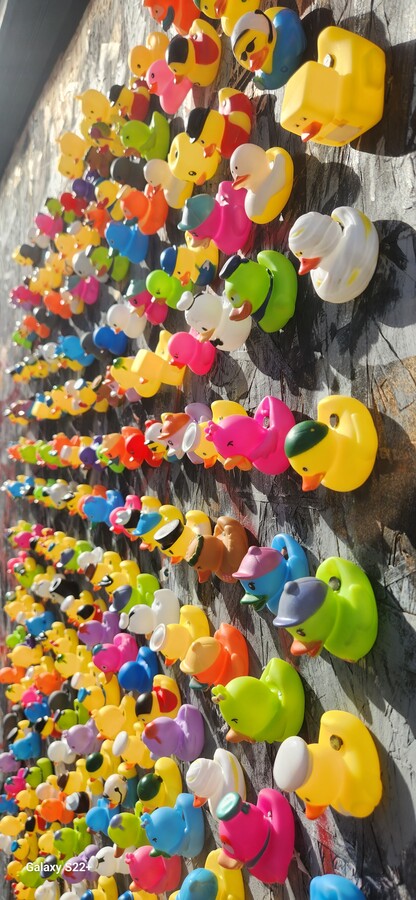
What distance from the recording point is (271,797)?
0.64 metres

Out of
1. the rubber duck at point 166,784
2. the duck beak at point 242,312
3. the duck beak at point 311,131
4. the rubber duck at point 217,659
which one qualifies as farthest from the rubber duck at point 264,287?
the rubber duck at point 166,784

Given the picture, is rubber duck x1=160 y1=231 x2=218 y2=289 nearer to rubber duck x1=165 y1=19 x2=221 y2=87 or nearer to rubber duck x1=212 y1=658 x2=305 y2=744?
rubber duck x1=165 y1=19 x2=221 y2=87

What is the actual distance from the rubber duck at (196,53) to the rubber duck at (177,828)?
2.87ft

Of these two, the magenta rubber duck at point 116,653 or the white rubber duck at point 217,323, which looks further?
the magenta rubber duck at point 116,653

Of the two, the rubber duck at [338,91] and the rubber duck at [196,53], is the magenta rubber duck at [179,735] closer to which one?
the rubber duck at [338,91]

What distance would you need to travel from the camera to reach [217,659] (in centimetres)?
72

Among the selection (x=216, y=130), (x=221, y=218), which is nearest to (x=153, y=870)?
(x=221, y=218)

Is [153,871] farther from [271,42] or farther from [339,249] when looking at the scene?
[271,42]

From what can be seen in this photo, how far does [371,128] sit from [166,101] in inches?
18.4

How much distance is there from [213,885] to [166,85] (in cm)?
98

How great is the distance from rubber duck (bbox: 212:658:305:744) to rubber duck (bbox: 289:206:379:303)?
353 mm

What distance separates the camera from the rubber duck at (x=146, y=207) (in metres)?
0.97

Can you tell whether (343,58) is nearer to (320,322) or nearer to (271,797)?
(320,322)

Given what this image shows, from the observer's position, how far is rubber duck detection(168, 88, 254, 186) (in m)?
0.75
